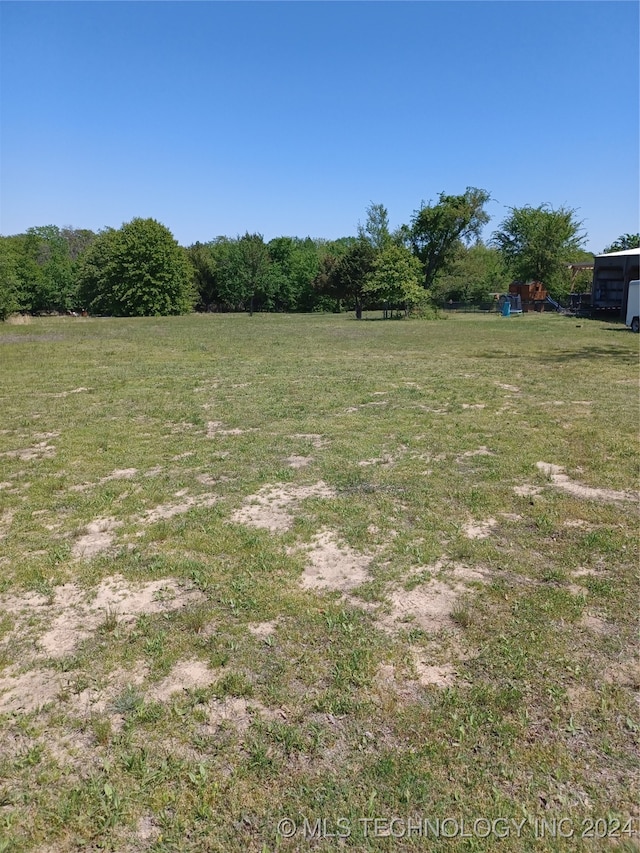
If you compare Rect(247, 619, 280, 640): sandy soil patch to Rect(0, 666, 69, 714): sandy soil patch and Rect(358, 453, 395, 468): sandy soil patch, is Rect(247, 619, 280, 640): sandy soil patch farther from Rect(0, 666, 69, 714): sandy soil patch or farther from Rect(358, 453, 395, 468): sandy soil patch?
Rect(358, 453, 395, 468): sandy soil patch

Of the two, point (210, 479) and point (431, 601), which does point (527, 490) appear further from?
point (210, 479)

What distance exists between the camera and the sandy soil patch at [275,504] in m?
4.40

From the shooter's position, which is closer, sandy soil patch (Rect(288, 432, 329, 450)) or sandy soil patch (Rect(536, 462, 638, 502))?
sandy soil patch (Rect(536, 462, 638, 502))

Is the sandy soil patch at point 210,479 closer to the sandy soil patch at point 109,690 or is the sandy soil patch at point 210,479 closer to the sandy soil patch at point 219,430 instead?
the sandy soil patch at point 219,430

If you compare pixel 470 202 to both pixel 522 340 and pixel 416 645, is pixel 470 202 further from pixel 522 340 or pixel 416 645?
pixel 416 645

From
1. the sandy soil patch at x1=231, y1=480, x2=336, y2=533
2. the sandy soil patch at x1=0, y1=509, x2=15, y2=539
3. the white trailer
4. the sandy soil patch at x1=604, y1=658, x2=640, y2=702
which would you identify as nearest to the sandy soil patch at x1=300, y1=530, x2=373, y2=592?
the sandy soil patch at x1=231, y1=480, x2=336, y2=533

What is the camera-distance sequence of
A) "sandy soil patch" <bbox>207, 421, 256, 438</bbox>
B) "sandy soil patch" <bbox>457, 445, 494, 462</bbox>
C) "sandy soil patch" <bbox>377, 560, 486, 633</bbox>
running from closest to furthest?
A: 1. "sandy soil patch" <bbox>377, 560, 486, 633</bbox>
2. "sandy soil patch" <bbox>457, 445, 494, 462</bbox>
3. "sandy soil patch" <bbox>207, 421, 256, 438</bbox>

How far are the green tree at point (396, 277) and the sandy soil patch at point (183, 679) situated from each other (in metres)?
32.7

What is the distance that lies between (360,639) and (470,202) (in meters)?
45.8

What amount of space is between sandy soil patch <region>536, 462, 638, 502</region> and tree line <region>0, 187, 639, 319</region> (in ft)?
97.3

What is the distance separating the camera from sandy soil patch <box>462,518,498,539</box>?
161 inches

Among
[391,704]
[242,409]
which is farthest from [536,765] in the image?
[242,409]

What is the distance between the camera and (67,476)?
220 inches

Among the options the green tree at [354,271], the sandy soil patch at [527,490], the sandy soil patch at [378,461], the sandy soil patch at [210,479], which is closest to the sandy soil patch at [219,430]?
the sandy soil patch at [210,479]
